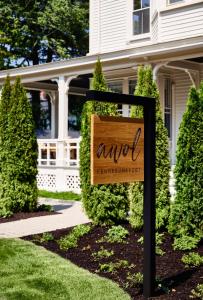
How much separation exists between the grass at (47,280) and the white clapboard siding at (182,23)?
9316 millimetres

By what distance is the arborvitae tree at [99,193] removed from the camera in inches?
349

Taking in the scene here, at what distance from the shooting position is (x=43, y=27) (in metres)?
31.8

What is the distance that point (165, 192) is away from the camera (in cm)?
823

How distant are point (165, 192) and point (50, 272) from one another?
107 inches

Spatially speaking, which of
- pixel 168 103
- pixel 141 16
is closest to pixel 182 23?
pixel 168 103

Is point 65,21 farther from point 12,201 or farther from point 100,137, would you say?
point 100,137

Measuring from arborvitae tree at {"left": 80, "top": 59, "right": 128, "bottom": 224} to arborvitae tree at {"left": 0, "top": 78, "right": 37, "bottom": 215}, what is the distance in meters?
2.26

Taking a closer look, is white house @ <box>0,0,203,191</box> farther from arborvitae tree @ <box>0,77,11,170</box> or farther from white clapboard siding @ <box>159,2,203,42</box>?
arborvitae tree @ <box>0,77,11,170</box>

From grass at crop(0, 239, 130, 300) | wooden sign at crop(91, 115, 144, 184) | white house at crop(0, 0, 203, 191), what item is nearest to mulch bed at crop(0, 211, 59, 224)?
grass at crop(0, 239, 130, 300)

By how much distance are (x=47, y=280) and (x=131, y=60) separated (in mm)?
9637

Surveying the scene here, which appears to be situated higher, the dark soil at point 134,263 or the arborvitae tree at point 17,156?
the arborvitae tree at point 17,156

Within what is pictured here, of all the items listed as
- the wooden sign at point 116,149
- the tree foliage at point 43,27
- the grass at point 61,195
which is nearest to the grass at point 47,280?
the wooden sign at point 116,149

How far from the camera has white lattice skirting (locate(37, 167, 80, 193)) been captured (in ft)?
52.3

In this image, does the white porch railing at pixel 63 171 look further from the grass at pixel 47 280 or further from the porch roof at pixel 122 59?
the grass at pixel 47 280
